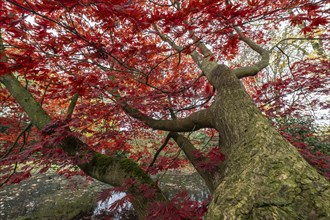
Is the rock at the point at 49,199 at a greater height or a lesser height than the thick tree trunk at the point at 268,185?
greater

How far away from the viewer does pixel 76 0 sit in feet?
4.40

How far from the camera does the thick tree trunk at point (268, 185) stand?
0.78m

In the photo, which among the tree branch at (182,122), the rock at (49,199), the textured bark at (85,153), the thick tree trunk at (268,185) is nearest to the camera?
the thick tree trunk at (268,185)

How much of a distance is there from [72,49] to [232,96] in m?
1.90

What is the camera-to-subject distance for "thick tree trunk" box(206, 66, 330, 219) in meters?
0.78

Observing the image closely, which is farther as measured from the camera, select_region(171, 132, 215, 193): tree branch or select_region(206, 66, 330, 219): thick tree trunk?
select_region(171, 132, 215, 193): tree branch

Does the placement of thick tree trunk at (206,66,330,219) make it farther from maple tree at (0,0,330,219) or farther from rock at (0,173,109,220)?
rock at (0,173,109,220)

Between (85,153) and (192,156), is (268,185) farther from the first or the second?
(85,153)

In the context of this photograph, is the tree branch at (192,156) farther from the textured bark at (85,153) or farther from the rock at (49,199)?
the rock at (49,199)

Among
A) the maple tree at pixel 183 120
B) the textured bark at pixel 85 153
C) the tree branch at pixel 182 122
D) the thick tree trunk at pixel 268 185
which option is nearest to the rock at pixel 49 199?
the maple tree at pixel 183 120

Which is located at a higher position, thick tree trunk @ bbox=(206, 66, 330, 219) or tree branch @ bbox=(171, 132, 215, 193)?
tree branch @ bbox=(171, 132, 215, 193)

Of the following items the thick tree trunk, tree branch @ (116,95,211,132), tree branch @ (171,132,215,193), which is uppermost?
tree branch @ (116,95,211,132)

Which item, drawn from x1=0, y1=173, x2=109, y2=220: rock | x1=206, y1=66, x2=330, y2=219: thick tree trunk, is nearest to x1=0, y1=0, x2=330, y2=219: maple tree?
x1=206, y1=66, x2=330, y2=219: thick tree trunk

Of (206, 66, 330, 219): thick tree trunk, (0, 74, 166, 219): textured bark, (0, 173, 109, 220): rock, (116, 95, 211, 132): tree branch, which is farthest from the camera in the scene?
(0, 173, 109, 220): rock
